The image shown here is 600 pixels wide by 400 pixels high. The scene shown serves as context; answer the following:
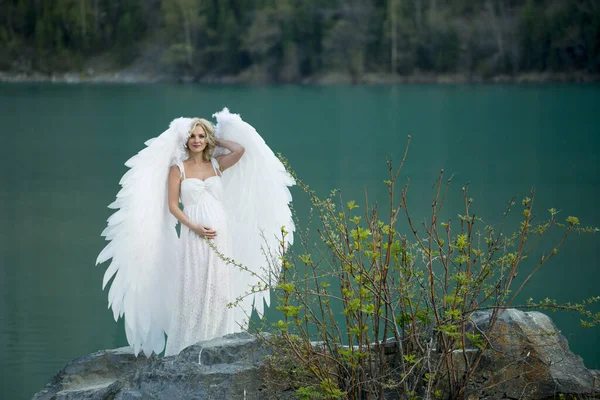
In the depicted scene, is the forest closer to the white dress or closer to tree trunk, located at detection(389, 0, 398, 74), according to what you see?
tree trunk, located at detection(389, 0, 398, 74)

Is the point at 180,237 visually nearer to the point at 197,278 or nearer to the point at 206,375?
the point at 197,278

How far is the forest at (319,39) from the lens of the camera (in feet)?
156

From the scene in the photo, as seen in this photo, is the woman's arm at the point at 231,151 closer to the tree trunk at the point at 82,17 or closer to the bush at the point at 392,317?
the bush at the point at 392,317

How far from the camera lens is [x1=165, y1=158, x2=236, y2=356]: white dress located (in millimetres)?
4570

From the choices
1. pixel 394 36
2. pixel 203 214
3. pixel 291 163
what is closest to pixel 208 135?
pixel 203 214

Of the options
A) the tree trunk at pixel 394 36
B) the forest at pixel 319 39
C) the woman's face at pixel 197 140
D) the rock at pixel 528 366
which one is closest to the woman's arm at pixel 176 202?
the woman's face at pixel 197 140

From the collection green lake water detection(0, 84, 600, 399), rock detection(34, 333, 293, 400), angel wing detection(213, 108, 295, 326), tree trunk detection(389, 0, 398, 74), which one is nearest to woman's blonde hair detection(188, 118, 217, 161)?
angel wing detection(213, 108, 295, 326)

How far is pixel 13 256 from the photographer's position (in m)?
9.21

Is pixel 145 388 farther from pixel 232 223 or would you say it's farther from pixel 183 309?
pixel 232 223

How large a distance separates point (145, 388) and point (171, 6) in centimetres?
5706

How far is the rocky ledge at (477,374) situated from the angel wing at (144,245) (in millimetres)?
854

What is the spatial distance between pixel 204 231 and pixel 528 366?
1.78 metres

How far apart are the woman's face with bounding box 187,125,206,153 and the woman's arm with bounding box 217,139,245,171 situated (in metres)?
0.14

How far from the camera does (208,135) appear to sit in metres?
4.56
